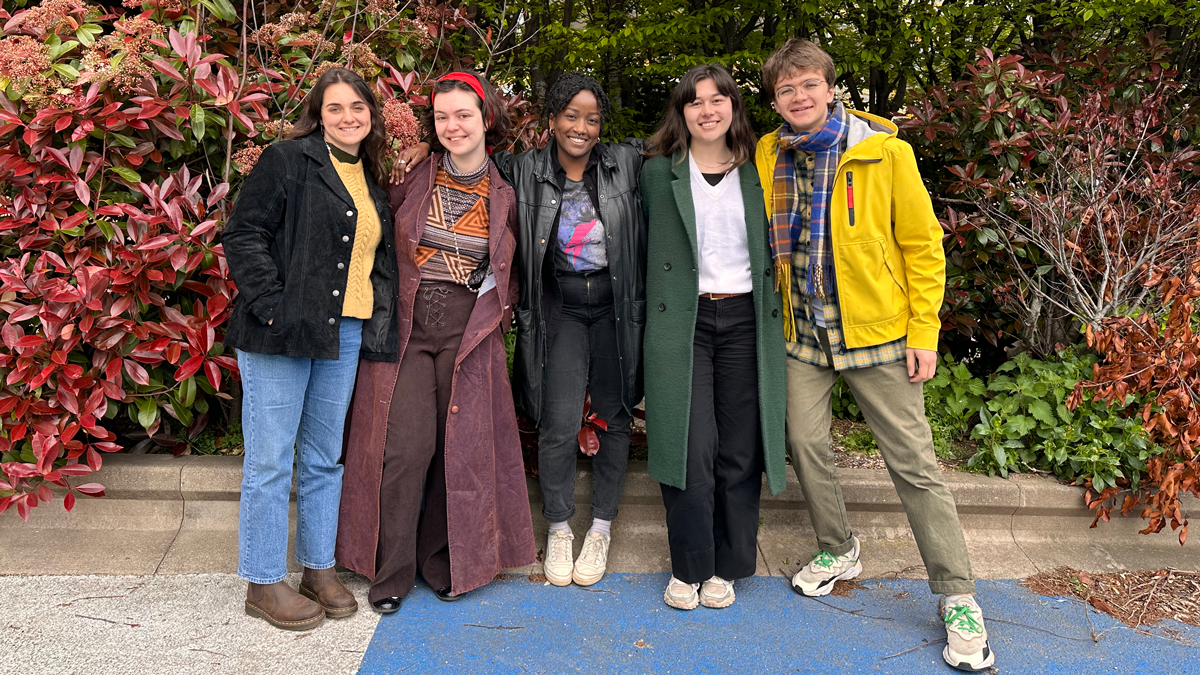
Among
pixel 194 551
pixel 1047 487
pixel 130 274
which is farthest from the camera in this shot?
pixel 1047 487

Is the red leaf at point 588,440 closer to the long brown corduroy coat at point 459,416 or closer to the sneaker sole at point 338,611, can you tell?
the long brown corduroy coat at point 459,416

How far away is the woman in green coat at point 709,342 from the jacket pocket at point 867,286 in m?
0.28

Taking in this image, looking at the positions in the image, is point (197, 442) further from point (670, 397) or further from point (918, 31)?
point (918, 31)

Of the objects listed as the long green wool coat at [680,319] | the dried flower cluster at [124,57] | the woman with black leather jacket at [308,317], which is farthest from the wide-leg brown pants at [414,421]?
the dried flower cluster at [124,57]

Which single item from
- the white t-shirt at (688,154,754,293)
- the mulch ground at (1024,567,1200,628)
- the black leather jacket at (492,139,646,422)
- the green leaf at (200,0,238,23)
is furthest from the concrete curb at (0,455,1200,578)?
the green leaf at (200,0,238,23)

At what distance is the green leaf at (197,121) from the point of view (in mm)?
3379

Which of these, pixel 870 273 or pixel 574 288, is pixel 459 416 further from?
pixel 870 273

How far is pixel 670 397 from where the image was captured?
126 inches

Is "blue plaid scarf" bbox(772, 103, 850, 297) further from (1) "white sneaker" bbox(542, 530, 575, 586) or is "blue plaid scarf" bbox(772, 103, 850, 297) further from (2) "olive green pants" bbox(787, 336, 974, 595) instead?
(1) "white sneaker" bbox(542, 530, 575, 586)

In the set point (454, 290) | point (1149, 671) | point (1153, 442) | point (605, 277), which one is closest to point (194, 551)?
point (454, 290)

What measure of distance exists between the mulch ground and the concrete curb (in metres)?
0.08

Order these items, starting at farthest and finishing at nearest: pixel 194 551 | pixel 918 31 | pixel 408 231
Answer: pixel 918 31
pixel 194 551
pixel 408 231

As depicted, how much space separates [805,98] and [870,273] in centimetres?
71

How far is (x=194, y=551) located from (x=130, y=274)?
123cm
